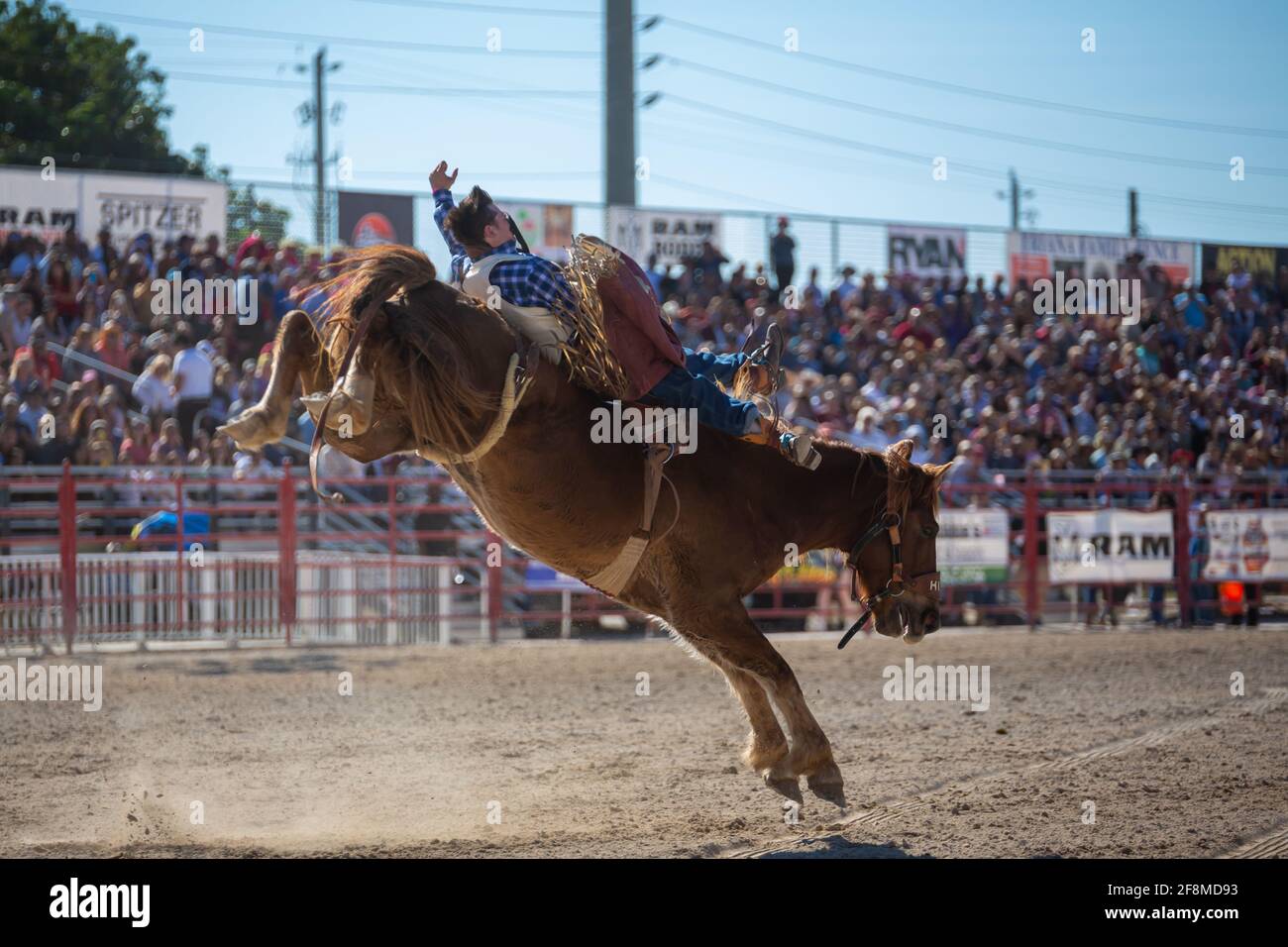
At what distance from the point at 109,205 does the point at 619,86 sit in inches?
299

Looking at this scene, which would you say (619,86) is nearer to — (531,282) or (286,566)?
(286,566)

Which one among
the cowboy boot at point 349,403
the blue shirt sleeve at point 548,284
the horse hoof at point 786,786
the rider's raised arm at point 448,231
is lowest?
the horse hoof at point 786,786

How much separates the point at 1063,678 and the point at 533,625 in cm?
584

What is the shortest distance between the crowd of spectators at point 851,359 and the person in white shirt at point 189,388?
0.07 ft

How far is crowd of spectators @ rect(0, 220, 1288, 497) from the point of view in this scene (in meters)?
14.3

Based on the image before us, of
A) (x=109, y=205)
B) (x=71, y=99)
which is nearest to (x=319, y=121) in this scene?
(x=71, y=99)

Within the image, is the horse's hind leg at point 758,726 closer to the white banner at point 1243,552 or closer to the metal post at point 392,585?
the metal post at point 392,585

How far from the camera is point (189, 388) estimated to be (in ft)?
47.7

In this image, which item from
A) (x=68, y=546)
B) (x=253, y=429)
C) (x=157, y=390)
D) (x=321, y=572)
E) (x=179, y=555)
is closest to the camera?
(x=253, y=429)

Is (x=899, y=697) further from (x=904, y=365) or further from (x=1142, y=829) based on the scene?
(x=904, y=365)

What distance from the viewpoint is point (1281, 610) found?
53.7 feet

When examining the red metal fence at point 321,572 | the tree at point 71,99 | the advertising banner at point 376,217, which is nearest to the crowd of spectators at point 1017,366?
the red metal fence at point 321,572

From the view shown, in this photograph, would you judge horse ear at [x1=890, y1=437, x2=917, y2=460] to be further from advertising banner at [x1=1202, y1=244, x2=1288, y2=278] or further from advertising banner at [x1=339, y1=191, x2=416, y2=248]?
advertising banner at [x1=1202, y1=244, x2=1288, y2=278]

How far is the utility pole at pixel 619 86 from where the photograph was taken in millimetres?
19453
